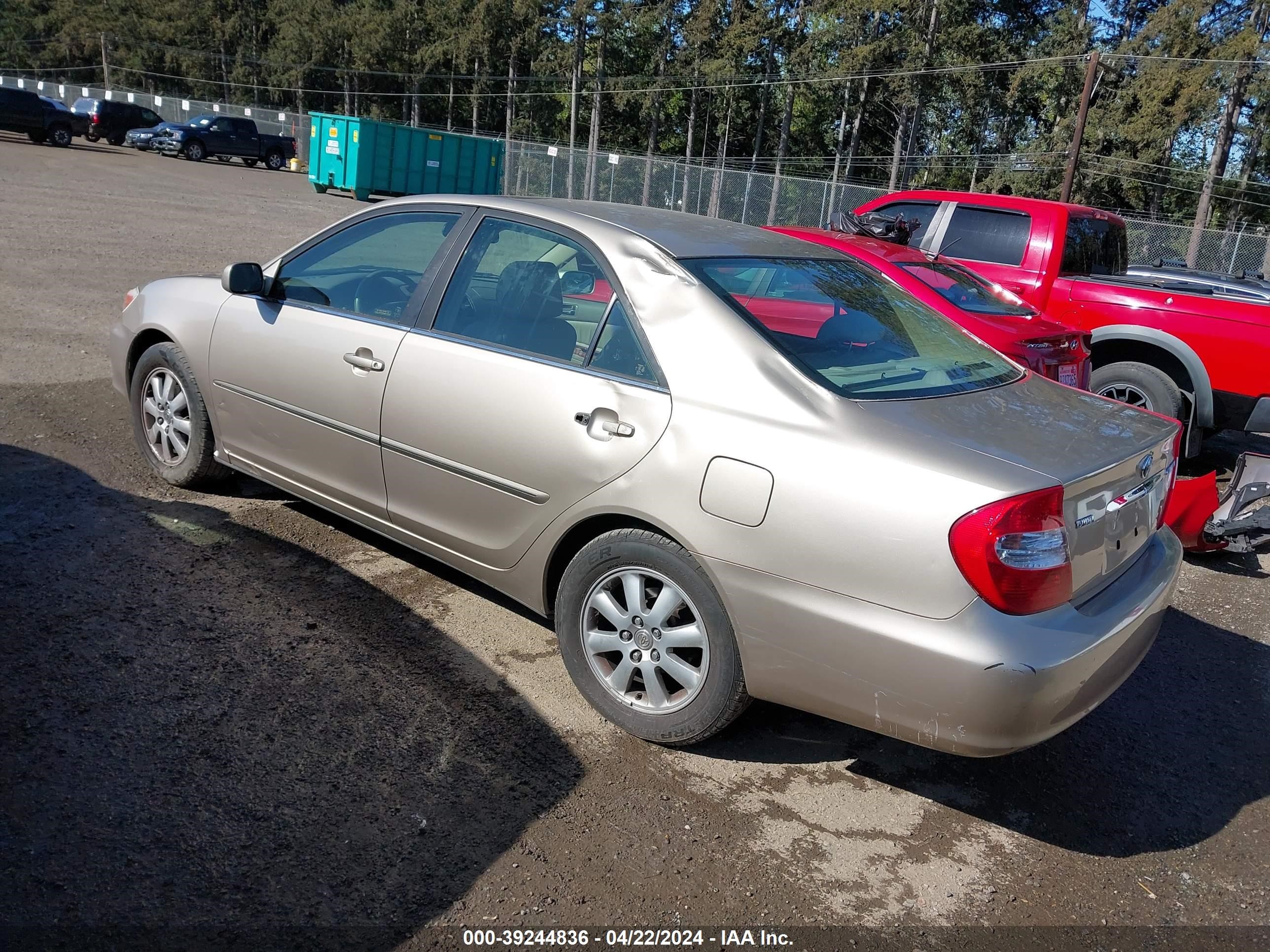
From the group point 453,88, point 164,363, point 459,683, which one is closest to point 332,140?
point 164,363

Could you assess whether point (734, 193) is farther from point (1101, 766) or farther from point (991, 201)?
point (1101, 766)

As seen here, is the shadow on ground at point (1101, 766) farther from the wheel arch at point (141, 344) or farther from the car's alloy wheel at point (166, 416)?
the wheel arch at point (141, 344)

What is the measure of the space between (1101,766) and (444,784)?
88.8 inches

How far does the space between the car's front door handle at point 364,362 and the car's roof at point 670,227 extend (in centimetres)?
65

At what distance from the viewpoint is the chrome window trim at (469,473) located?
3393 millimetres

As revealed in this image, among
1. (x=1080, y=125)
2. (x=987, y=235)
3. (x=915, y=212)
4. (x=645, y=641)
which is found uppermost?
(x=1080, y=125)

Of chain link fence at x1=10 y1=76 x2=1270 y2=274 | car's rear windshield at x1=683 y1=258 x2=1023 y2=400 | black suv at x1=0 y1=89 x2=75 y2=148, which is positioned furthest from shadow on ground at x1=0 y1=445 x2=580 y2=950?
black suv at x1=0 y1=89 x2=75 y2=148

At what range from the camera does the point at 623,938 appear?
2484mm

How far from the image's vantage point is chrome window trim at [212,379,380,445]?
3.91m

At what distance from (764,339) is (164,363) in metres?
3.19

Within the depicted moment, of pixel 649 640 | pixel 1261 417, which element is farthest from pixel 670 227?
pixel 1261 417

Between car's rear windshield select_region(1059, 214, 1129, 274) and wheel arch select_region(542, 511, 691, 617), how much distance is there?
5.87m

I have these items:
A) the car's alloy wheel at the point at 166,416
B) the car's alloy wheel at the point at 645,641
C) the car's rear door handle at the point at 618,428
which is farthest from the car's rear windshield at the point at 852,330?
the car's alloy wheel at the point at 166,416

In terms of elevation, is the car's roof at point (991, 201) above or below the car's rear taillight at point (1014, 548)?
above
